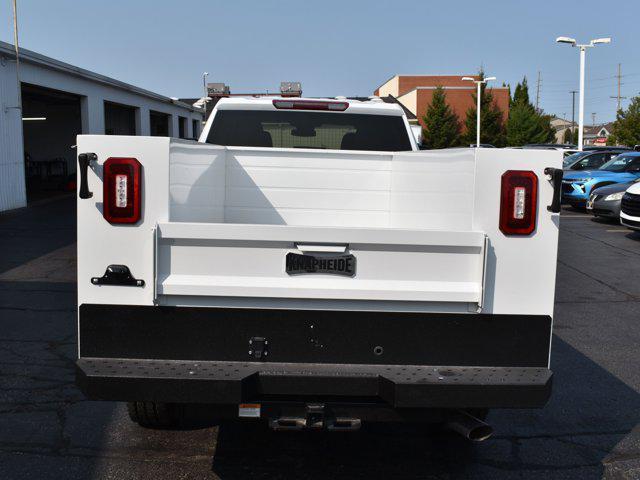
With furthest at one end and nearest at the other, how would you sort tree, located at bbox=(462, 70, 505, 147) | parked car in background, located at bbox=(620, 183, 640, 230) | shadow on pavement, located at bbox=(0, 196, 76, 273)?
tree, located at bbox=(462, 70, 505, 147), parked car in background, located at bbox=(620, 183, 640, 230), shadow on pavement, located at bbox=(0, 196, 76, 273)

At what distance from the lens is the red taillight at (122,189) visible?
3404 mm

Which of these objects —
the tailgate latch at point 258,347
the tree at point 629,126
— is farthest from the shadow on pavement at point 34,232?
the tree at point 629,126

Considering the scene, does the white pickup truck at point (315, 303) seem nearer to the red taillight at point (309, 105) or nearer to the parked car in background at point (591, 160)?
the red taillight at point (309, 105)

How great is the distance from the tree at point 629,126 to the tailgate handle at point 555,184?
164ft

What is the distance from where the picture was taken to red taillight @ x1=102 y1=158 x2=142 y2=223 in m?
3.40

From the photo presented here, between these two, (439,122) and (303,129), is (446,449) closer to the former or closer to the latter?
(303,129)

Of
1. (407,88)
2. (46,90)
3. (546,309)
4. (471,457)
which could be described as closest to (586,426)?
(471,457)

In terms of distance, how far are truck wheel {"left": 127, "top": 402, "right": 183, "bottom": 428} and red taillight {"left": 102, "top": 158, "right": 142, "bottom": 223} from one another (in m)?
1.35

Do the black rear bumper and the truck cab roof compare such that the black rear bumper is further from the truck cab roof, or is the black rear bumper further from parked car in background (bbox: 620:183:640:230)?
parked car in background (bbox: 620:183:640:230)

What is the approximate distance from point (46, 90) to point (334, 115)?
69.7 ft

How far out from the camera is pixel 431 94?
7006 centimetres

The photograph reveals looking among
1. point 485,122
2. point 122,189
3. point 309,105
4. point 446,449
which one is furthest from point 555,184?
point 485,122

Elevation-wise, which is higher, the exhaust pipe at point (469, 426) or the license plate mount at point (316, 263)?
the license plate mount at point (316, 263)

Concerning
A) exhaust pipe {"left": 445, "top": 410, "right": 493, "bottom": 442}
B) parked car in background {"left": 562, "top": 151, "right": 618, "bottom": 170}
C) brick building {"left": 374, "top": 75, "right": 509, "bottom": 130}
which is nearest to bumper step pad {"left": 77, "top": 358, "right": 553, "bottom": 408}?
exhaust pipe {"left": 445, "top": 410, "right": 493, "bottom": 442}
